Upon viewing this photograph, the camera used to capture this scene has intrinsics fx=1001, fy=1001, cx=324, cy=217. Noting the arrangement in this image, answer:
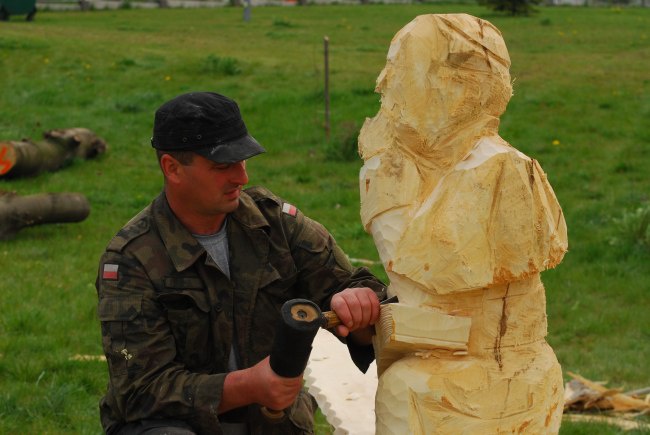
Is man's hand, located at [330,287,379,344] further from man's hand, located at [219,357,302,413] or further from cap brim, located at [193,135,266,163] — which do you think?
cap brim, located at [193,135,266,163]

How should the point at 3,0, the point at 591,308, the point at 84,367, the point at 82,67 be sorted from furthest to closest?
the point at 3,0
the point at 82,67
the point at 591,308
the point at 84,367

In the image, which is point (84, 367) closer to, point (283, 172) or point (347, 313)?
point (347, 313)

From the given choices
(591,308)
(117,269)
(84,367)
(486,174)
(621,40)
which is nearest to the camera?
(486,174)

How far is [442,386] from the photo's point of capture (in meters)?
2.90

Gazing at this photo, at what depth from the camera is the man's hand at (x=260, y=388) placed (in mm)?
2980

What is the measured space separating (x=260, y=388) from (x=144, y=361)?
0.45 m

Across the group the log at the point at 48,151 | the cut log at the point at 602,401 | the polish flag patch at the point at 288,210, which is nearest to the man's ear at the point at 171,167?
the polish flag patch at the point at 288,210

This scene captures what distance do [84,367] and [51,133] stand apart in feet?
16.8

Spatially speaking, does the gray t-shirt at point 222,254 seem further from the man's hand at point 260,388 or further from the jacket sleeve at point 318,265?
the man's hand at point 260,388

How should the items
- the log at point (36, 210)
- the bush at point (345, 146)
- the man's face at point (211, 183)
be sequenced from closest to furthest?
the man's face at point (211, 183) < the log at point (36, 210) < the bush at point (345, 146)

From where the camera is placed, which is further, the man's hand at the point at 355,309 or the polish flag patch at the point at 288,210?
the polish flag patch at the point at 288,210

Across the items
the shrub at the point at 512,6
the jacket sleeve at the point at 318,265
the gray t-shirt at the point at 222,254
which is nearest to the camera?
the gray t-shirt at the point at 222,254

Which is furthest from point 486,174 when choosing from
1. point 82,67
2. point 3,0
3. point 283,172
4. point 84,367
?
point 3,0

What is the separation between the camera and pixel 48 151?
394 inches
